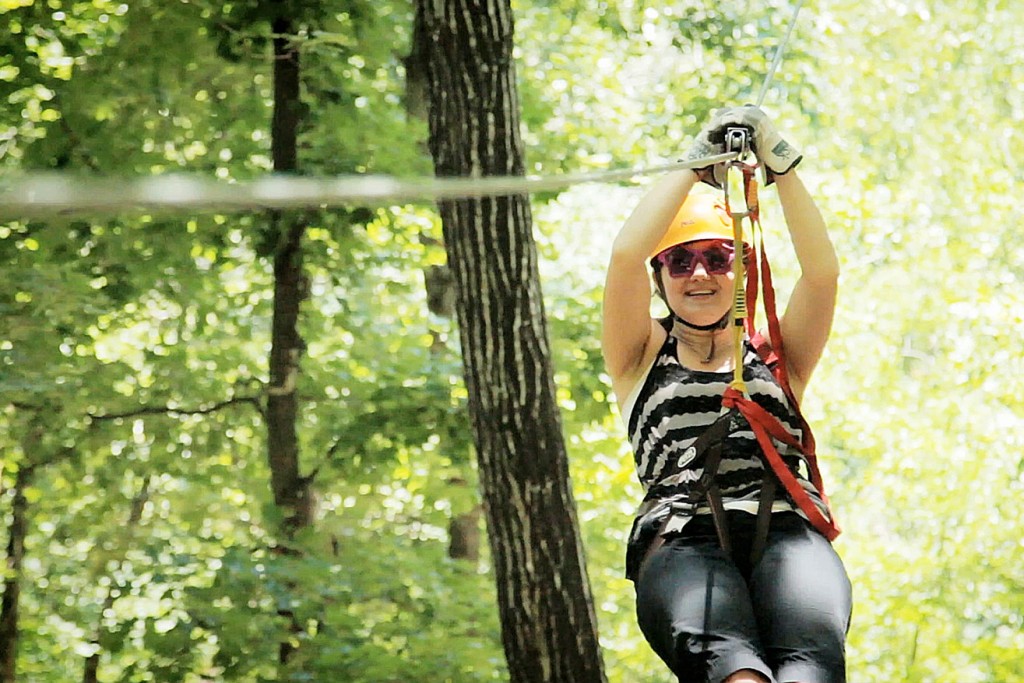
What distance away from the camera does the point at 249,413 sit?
4012 millimetres

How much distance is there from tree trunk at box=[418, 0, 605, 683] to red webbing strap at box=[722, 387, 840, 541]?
0.69m

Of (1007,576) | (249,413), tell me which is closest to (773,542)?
(249,413)

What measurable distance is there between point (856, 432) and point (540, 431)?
4196mm

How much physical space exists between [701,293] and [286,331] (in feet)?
6.60

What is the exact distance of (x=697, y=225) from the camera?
79.3 inches

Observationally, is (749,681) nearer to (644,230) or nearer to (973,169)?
(644,230)

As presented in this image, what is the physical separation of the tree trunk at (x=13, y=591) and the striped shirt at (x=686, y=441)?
269 centimetres

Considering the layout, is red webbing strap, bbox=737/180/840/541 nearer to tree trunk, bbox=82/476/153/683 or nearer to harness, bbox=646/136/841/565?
harness, bbox=646/136/841/565

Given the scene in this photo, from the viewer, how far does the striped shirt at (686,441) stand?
1.87 metres

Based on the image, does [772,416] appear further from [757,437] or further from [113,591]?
[113,591]

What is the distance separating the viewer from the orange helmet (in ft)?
6.60

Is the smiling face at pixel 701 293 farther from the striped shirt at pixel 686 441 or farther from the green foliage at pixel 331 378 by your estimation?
the green foliage at pixel 331 378

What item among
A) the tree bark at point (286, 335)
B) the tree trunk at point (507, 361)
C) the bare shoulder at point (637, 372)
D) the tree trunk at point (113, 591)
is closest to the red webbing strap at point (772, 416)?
the bare shoulder at point (637, 372)

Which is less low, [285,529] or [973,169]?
[973,169]
